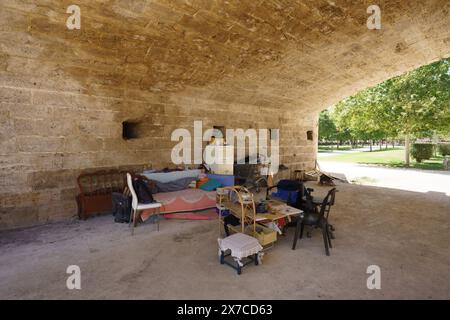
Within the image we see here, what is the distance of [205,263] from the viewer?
379 cm

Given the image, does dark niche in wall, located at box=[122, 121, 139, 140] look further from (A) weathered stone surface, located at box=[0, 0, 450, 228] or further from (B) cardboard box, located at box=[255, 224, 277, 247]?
(B) cardboard box, located at box=[255, 224, 277, 247]

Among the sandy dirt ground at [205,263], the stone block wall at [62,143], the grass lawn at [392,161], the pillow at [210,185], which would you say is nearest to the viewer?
the sandy dirt ground at [205,263]

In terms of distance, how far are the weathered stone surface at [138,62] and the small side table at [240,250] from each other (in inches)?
161

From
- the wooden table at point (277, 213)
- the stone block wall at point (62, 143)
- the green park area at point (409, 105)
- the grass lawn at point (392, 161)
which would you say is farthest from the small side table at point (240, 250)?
the grass lawn at point (392, 161)

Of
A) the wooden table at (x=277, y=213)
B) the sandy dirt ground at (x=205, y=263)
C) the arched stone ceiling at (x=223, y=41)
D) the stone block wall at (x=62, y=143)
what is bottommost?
the sandy dirt ground at (x=205, y=263)

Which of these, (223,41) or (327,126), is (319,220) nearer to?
(223,41)

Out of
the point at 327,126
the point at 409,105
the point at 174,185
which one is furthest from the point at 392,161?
the point at 174,185

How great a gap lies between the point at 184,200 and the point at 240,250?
9.91 ft

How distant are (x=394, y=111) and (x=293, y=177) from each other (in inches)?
348

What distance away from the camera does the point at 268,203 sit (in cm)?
493

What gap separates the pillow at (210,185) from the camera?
22.8 feet

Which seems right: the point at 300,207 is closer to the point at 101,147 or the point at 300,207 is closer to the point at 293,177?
the point at 101,147

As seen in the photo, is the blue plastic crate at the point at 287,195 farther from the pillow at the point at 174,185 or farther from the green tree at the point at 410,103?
the green tree at the point at 410,103

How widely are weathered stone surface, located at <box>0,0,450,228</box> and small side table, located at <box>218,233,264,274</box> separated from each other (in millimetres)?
4086
